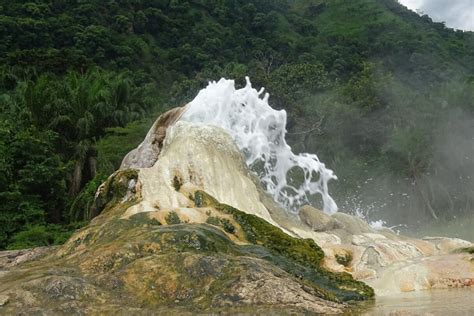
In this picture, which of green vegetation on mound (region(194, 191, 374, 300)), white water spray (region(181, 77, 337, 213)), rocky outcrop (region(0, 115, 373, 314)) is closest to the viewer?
rocky outcrop (region(0, 115, 373, 314))

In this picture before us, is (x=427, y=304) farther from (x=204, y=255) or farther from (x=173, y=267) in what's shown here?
(x=173, y=267)

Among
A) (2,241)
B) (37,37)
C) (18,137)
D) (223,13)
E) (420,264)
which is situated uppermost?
(223,13)

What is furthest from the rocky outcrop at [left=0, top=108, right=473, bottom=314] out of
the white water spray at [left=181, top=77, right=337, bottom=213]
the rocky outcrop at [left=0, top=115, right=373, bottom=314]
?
the white water spray at [left=181, top=77, right=337, bottom=213]

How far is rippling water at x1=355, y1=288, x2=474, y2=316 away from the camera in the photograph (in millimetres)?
7031

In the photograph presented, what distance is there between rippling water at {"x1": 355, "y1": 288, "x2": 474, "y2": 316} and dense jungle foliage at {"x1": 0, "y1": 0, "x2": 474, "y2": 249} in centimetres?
1234

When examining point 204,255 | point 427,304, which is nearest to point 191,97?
point 204,255

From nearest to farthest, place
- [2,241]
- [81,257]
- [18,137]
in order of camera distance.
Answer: [81,257]
[2,241]
[18,137]

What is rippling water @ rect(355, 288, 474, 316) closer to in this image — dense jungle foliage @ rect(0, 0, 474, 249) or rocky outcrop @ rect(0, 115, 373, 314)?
rocky outcrop @ rect(0, 115, 373, 314)

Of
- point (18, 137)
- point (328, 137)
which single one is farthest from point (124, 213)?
point (328, 137)

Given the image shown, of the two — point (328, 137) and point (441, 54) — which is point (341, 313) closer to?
A: point (328, 137)

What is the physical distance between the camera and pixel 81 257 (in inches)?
384

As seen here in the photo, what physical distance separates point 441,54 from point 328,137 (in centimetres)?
3363

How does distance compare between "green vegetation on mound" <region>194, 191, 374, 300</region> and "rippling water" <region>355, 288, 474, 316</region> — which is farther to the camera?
"green vegetation on mound" <region>194, 191, 374, 300</region>

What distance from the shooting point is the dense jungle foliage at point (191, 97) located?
25.0 m
